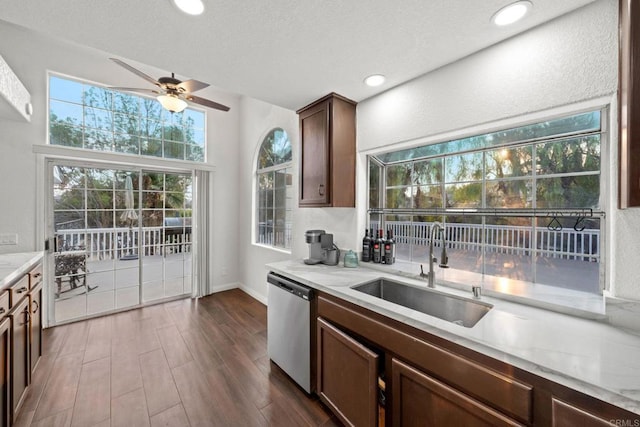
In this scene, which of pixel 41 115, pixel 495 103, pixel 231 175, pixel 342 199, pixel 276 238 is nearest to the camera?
pixel 495 103

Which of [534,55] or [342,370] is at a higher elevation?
[534,55]

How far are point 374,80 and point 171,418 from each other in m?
2.85

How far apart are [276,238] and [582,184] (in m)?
3.16

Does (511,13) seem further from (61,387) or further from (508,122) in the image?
(61,387)

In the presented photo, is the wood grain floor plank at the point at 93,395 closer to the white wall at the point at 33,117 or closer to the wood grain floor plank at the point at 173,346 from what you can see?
the wood grain floor plank at the point at 173,346

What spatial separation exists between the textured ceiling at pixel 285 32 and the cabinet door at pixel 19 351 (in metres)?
1.78

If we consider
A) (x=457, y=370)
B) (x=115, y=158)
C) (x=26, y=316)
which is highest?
(x=115, y=158)

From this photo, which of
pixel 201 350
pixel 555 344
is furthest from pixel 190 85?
pixel 555 344

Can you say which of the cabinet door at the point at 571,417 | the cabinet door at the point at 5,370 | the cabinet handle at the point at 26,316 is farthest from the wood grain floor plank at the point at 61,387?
the cabinet door at the point at 571,417

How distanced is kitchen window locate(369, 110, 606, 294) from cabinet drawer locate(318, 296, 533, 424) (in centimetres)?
95

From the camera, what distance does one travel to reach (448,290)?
1580 millimetres

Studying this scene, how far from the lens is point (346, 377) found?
1490 millimetres

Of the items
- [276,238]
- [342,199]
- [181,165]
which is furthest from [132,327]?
[342,199]

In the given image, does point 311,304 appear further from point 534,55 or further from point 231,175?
point 231,175
